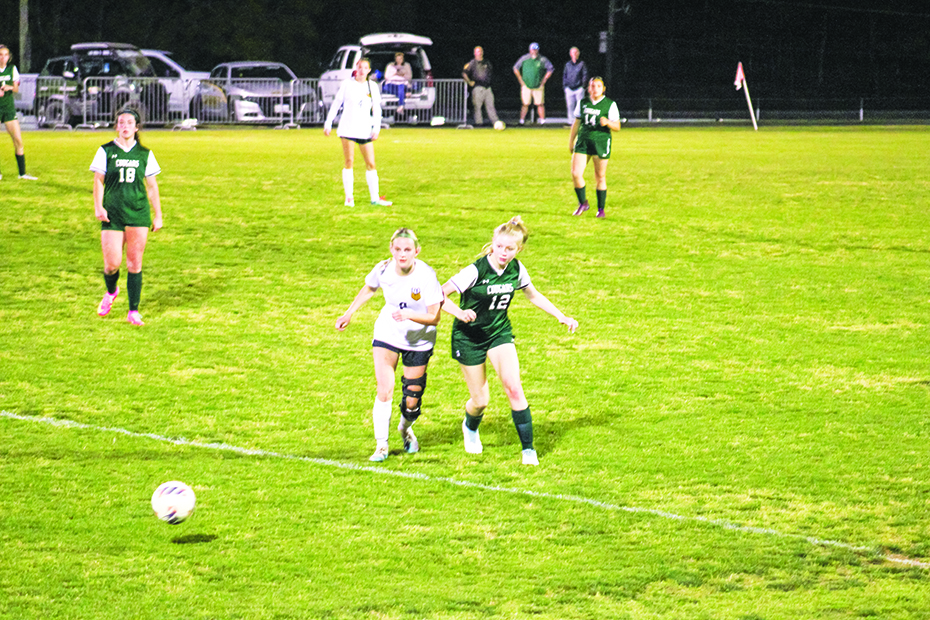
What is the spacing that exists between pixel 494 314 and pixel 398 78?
102 ft

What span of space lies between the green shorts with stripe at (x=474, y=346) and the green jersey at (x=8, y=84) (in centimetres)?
1470

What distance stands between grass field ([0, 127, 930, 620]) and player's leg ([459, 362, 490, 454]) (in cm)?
16

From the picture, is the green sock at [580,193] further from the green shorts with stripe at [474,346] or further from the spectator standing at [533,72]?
the spectator standing at [533,72]

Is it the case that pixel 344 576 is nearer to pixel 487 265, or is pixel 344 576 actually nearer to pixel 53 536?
pixel 53 536

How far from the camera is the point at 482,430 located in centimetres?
840

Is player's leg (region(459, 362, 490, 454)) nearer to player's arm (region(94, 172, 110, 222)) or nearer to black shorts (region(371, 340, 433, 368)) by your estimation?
black shorts (region(371, 340, 433, 368))

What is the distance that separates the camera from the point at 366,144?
1780 cm

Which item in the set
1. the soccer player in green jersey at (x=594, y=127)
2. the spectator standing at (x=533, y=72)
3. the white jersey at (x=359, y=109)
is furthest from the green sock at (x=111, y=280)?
the spectator standing at (x=533, y=72)

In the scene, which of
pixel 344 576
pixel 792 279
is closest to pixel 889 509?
pixel 344 576

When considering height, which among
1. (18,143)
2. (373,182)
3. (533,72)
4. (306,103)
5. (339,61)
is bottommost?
(373,182)

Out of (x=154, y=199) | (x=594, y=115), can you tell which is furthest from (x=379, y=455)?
(x=594, y=115)

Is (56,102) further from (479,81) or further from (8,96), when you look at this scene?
(8,96)

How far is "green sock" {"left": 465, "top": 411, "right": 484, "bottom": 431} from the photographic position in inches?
304

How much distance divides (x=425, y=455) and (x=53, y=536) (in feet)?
7.81
